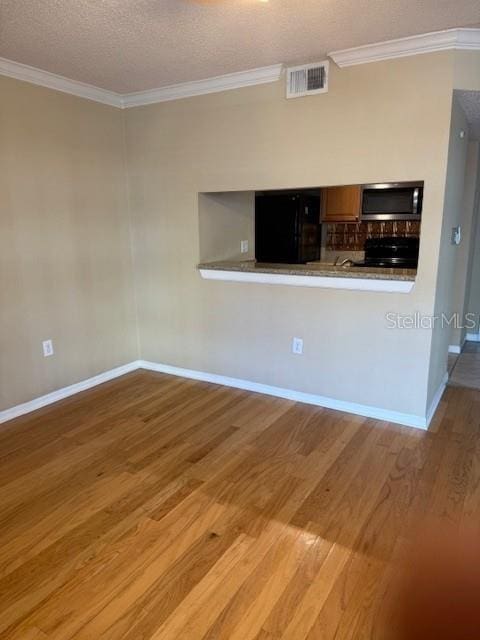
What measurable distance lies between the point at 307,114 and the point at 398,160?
2.25 ft

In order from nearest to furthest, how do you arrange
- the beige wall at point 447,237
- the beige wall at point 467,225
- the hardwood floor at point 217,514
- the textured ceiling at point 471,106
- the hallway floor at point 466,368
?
1. the hardwood floor at point 217,514
2. the textured ceiling at point 471,106
3. the beige wall at point 447,237
4. the hallway floor at point 466,368
5. the beige wall at point 467,225

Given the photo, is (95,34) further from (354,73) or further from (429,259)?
(429,259)

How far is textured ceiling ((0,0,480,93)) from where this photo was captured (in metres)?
2.03

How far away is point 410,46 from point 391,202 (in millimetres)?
2249

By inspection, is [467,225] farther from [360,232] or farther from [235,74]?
[235,74]

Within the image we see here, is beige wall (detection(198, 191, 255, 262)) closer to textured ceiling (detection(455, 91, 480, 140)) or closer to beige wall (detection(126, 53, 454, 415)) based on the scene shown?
beige wall (detection(126, 53, 454, 415))

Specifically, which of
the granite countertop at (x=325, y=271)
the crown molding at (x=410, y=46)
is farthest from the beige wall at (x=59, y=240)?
the crown molding at (x=410, y=46)

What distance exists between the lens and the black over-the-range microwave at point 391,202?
441cm

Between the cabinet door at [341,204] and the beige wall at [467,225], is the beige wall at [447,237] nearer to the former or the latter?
the beige wall at [467,225]

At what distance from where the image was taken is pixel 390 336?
2.83 meters

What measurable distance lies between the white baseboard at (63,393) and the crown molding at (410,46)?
2879mm

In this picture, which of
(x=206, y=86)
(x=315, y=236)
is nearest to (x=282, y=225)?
(x=315, y=236)

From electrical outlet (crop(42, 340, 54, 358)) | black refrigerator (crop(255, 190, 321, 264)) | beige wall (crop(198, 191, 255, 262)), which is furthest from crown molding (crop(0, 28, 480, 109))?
electrical outlet (crop(42, 340, 54, 358))

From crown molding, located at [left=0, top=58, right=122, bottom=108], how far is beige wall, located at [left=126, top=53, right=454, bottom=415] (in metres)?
0.24
